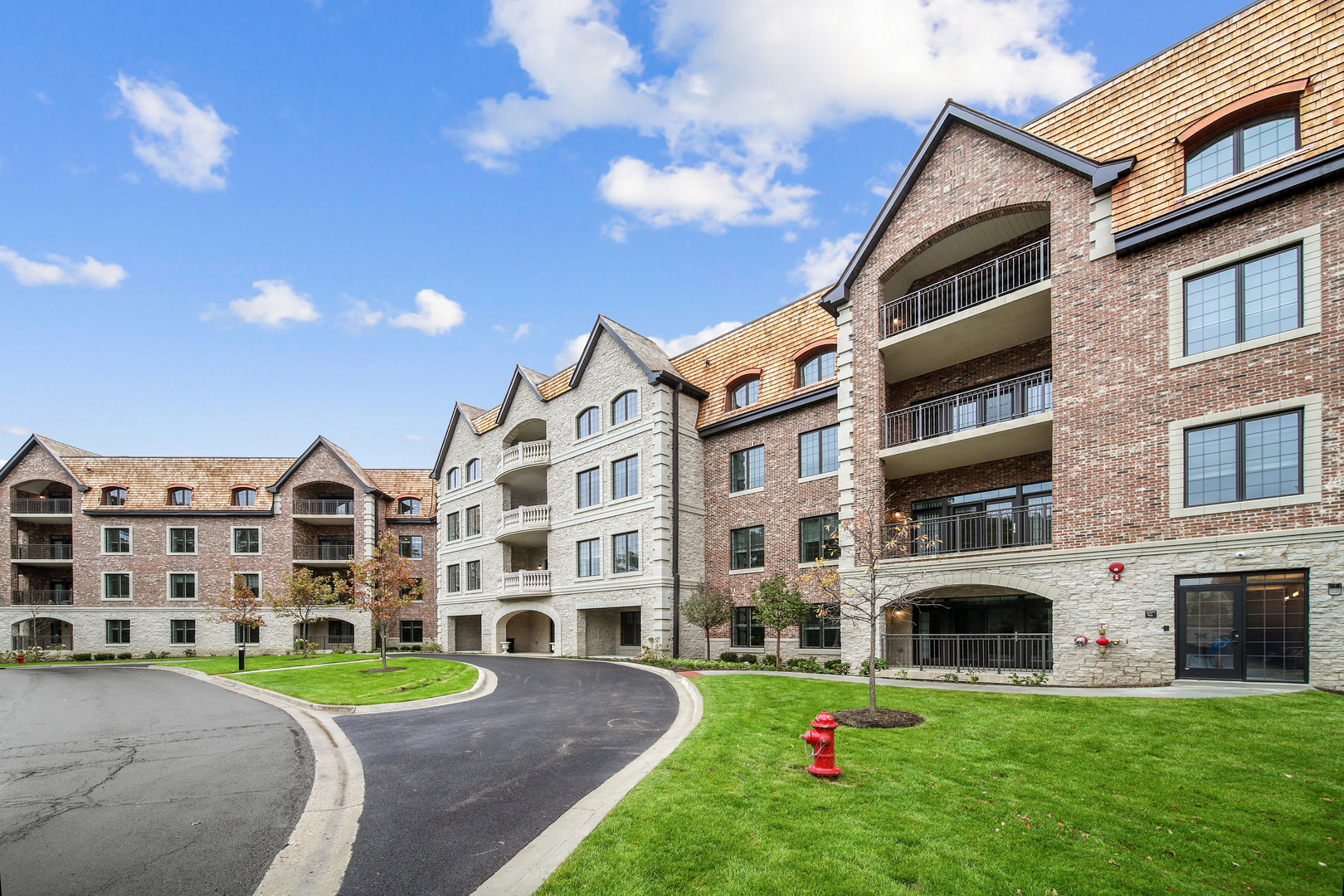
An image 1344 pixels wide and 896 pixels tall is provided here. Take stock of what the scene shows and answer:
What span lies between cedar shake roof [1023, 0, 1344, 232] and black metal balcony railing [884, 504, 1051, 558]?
730 centimetres

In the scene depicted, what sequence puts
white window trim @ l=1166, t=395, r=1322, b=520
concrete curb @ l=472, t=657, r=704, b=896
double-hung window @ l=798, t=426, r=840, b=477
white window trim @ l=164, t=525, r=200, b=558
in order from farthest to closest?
white window trim @ l=164, t=525, r=200, b=558, double-hung window @ l=798, t=426, r=840, b=477, white window trim @ l=1166, t=395, r=1322, b=520, concrete curb @ l=472, t=657, r=704, b=896

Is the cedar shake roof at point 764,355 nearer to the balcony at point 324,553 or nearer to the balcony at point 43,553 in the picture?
the balcony at point 324,553

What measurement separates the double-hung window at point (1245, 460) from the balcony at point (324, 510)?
42.6 m

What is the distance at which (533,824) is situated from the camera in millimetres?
7016

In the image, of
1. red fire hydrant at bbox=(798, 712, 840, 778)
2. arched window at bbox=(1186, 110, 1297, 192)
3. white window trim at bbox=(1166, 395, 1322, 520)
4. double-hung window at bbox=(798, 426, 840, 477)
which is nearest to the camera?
red fire hydrant at bbox=(798, 712, 840, 778)

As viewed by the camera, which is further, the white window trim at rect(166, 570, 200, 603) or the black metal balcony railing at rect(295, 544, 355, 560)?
the black metal balcony railing at rect(295, 544, 355, 560)

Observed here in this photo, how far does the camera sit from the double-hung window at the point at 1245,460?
43.3 feet

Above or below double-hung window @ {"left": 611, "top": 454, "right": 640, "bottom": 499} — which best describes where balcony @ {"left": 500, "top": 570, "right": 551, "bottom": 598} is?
below

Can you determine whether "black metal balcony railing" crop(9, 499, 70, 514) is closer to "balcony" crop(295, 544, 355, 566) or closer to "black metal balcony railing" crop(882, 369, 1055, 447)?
"balcony" crop(295, 544, 355, 566)

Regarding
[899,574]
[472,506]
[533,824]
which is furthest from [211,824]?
[472,506]

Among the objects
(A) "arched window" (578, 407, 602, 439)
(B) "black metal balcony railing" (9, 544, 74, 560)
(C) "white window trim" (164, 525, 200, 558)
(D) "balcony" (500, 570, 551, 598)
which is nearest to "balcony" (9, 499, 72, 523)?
(B) "black metal balcony railing" (9, 544, 74, 560)

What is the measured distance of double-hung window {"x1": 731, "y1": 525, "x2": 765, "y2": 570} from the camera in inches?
989

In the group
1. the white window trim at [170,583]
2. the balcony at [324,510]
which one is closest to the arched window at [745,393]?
the balcony at [324,510]

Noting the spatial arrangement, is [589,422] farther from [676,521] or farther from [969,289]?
[969,289]
